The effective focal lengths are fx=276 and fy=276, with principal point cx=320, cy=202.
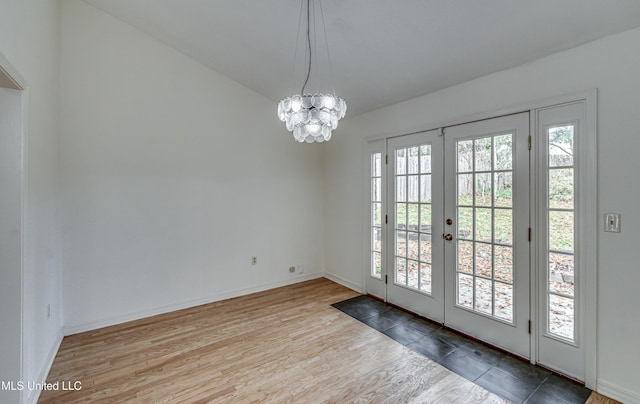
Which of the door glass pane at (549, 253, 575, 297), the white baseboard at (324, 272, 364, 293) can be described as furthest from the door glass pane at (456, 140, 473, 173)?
the white baseboard at (324, 272, 364, 293)

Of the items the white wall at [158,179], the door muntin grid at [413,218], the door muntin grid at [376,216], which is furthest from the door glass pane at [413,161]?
the white wall at [158,179]

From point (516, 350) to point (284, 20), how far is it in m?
3.65

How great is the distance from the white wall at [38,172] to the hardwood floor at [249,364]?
0.37 m

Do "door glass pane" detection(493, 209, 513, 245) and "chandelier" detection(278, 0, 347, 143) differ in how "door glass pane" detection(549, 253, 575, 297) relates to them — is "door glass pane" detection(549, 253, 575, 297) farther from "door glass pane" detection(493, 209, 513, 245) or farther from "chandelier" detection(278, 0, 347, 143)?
"chandelier" detection(278, 0, 347, 143)

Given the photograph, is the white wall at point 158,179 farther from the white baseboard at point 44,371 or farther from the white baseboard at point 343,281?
the white baseboard at point 343,281

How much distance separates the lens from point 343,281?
14.2 ft

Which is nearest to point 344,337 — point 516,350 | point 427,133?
point 516,350

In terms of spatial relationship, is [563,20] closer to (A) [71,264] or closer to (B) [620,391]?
(B) [620,391]

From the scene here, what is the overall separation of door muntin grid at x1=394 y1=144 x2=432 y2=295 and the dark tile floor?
1.52 feet

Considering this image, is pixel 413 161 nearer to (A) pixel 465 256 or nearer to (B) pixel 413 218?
(B) pixel 413 218

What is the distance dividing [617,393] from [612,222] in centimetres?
119

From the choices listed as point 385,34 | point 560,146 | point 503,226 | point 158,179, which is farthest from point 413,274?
point 158,179

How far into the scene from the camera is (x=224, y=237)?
379cm

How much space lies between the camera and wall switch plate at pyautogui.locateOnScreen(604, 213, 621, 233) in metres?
1.92
